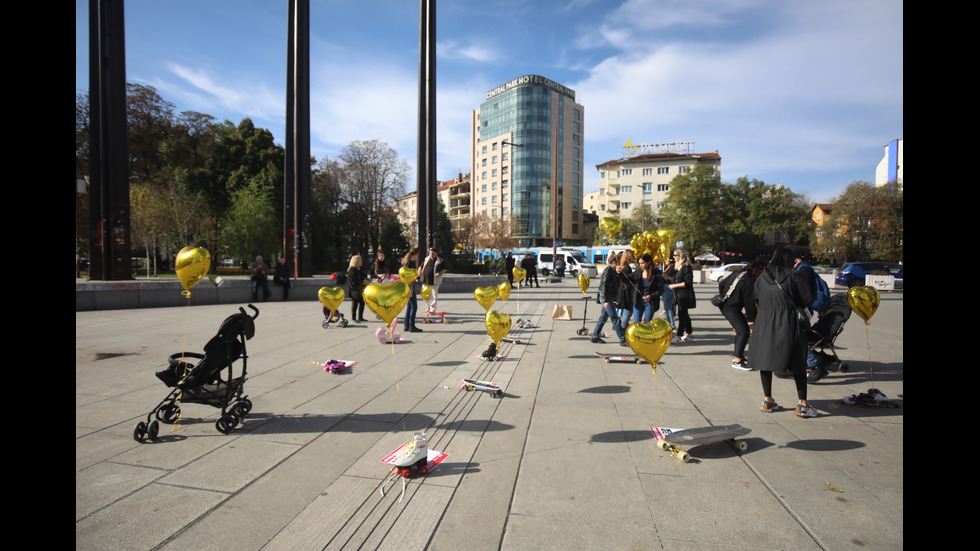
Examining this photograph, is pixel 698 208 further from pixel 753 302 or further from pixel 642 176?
pixel 753 302

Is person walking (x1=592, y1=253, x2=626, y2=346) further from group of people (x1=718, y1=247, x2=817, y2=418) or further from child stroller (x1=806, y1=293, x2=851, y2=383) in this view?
group of people (x1=718, y1=247, x2=817, y2=418)

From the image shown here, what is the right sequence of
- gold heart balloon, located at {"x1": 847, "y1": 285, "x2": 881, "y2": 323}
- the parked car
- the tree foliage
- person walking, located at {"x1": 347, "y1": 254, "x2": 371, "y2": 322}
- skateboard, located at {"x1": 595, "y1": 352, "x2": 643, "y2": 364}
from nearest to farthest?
1. gold heart balloon, located at {"x1": 847, "y1": 285, "x2": 881, "y2": 323}
2. skateboard, located at {"x1": 595, "y1": 352, "x2": 643, "y2": 364}
3. person walking, located at {"x1": 347, "y1": 254, "x2": 371, "y2": 322}
4. the parked car
5. the tree foliage

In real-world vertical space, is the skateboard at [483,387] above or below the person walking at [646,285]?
below

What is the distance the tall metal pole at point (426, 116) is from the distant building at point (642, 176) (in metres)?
59.5

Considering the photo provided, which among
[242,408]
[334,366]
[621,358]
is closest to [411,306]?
[334,366]

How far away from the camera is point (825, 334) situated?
246 inches

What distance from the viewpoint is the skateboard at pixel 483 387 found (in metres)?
5.19

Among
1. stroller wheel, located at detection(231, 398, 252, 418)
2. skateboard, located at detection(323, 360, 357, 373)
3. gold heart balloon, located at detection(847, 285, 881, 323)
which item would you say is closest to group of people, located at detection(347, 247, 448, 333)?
skateboard, located at detection(323, 360, 357, 373)

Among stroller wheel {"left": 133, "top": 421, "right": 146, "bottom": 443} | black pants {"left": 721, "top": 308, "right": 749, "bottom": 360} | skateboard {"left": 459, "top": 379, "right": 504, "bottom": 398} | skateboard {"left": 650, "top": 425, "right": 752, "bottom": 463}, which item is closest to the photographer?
skateboard {"left": 650, "top": 425, "right": 752, "bottom": 463}

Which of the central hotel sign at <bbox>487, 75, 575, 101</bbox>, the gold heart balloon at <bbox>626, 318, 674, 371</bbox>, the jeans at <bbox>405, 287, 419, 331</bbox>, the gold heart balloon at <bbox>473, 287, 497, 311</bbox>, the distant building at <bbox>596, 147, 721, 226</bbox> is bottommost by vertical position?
the jeans at <bbox>405, 287, 419, 331</bbox>

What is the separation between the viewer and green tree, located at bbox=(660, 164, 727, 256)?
157 ft

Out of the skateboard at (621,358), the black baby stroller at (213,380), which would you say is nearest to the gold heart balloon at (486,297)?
the skateboard at (621,358)

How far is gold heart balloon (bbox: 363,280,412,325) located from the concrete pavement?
1083 mm

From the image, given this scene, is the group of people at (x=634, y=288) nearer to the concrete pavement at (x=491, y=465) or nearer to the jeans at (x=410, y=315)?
the concrete pavement at (x=491, y=465)
